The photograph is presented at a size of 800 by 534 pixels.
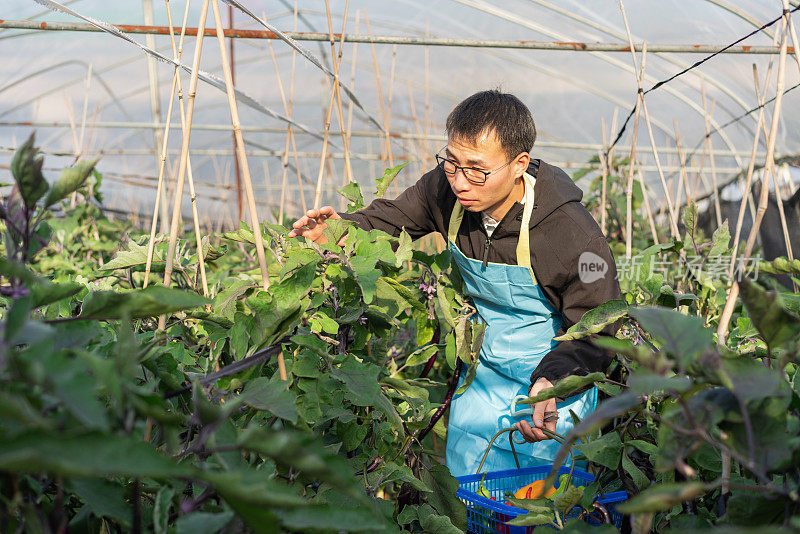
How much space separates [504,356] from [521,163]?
50cm

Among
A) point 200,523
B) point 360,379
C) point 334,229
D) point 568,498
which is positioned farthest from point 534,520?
point 334,229

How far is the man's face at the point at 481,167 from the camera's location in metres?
1.50

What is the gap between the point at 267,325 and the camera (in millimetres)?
795

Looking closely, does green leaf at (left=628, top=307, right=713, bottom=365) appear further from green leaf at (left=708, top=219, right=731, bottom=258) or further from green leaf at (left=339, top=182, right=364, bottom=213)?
green leaf at (left=708, top=219, right=731, bottom=258)

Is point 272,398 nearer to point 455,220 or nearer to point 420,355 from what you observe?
point 420,355

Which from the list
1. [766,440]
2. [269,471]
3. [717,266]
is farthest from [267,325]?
[717,266]

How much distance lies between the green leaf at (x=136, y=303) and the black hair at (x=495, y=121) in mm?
1050

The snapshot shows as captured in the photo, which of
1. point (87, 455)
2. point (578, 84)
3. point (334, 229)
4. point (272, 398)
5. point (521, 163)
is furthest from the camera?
point (578, 84)

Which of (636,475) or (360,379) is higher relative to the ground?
(360,379)

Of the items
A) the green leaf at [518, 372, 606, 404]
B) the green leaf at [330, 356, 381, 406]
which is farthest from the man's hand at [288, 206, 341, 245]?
the green leaf at [518, 372, 606, 404]

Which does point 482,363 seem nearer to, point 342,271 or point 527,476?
point 527,476

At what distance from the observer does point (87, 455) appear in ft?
1.24

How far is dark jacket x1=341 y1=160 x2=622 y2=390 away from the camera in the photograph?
4.62 ft

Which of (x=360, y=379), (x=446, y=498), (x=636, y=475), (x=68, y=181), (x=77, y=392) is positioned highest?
(x=68, y=181)
